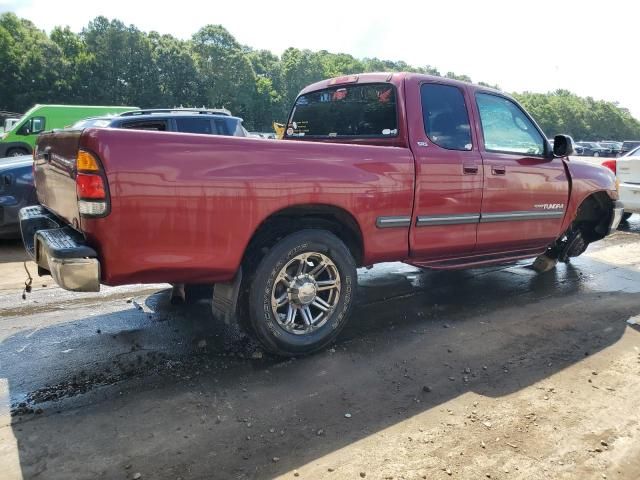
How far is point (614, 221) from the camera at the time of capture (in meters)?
5.96

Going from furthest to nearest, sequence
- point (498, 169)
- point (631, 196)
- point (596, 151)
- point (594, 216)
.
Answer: point (596, 151) → point (631, 196) → point (594, 216) → point (498, 169)

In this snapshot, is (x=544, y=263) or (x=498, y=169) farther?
(x=544, y=263)

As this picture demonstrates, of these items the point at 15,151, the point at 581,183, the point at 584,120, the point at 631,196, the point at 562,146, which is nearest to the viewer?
the point at 562,146

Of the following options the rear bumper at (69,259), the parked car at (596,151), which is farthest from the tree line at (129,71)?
the rear bumper at (69,259)

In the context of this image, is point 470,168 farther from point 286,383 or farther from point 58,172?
point 58,172

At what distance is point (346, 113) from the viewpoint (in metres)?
4.65

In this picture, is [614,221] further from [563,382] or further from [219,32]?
[219,32]

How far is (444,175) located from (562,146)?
5.67 feet

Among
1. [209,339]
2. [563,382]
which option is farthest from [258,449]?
[563,382]

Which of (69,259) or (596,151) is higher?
(596,151)

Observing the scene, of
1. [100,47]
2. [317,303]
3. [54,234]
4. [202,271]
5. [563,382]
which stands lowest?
[563,382]

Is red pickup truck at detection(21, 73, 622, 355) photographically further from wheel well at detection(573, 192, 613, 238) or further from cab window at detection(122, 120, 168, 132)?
cab window at detection(122, 120, 168, 132)

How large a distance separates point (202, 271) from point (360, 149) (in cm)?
142

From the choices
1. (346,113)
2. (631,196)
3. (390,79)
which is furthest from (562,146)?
(631,196)
